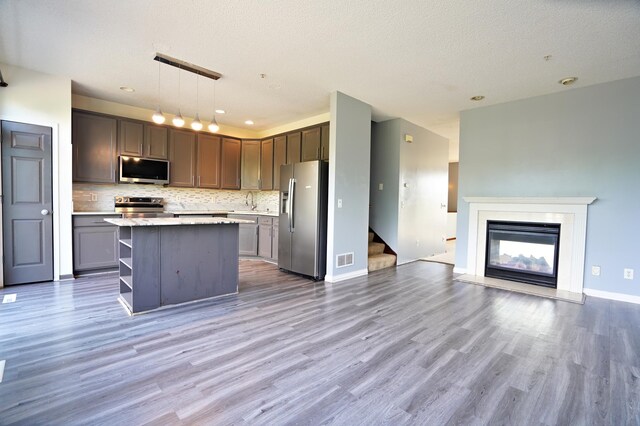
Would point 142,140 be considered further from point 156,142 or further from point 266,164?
point 266,164

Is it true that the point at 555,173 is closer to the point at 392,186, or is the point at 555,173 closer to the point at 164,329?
the point at 392,186

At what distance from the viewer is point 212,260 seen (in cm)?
351

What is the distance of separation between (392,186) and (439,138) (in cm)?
209

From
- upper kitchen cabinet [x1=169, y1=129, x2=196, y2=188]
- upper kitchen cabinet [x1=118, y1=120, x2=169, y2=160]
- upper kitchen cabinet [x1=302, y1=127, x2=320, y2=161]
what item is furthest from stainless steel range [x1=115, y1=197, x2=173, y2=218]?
upper kitchen cabinet [x1=302, y1=127, x2=320, y2=161]

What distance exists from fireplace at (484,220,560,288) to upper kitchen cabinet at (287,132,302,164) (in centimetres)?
352

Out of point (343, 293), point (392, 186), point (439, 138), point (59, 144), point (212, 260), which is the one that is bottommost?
point (343, 293)

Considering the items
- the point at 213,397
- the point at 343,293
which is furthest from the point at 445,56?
the point at 213,397

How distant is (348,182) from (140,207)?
370 centimetres

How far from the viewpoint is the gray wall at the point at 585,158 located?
12.3 ft

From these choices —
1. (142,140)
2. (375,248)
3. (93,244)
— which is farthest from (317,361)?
(142,140)

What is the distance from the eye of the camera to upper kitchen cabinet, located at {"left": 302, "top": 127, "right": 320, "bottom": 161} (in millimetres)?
5277

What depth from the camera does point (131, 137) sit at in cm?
510

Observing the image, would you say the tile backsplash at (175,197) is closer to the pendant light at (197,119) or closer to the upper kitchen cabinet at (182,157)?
the upper kitchen cabinet at (182,157)

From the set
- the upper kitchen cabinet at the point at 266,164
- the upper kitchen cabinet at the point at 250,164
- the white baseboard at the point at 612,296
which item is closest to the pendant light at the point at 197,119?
the upper kitchen cabinet at the point at 250,164
